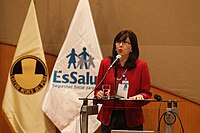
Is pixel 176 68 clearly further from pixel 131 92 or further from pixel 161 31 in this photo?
pixel 131 92

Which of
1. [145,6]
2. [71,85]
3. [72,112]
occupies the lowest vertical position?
[72,112]

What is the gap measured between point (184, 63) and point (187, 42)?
0.22m

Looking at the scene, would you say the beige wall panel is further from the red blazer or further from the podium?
the podium

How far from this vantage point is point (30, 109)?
371 centimetres

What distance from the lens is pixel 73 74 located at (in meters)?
3.65

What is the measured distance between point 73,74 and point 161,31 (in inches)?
41.3

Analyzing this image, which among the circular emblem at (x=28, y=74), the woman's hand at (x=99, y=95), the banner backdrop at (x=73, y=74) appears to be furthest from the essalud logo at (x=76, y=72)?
the woman's hand at (x=99, y=95)

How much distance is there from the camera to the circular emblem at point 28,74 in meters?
3.71

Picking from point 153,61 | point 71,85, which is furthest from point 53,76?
point 153,61

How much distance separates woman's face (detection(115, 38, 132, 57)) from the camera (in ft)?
9.62

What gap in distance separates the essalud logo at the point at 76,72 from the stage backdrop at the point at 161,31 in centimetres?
38

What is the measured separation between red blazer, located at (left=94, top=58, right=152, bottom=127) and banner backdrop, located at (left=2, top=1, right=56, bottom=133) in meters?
0.98

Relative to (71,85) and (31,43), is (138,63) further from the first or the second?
(31,43)

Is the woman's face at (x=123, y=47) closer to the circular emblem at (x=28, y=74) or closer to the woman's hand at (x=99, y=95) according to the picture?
the woman's hand at (x=99, y=95)
